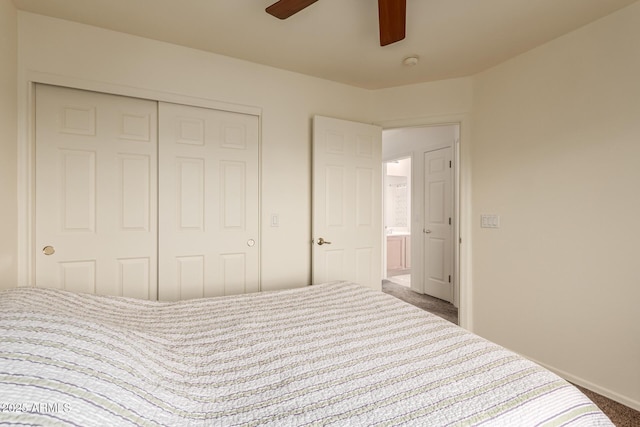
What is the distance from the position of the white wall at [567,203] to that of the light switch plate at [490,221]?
44 mm

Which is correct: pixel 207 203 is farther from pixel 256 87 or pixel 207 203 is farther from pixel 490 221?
pixel 490 221

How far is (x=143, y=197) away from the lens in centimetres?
219

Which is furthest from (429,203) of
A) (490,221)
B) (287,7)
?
(287,7)

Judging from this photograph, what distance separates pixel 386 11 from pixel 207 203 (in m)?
1.74

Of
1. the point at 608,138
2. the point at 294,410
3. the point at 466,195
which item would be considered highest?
the point at 608,138

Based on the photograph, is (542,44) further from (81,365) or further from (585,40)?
(81,365)

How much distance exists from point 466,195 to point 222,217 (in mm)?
2129

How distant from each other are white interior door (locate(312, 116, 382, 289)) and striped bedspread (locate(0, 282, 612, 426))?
1.42 metres

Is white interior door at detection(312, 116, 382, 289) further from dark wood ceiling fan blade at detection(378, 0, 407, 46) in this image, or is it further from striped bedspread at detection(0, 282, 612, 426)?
striped bedspread at detection(0, 282, 612, 426)

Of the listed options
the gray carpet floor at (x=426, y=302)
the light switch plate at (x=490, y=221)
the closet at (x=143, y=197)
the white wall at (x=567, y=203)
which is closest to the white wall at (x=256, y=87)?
the closet at (x=143, y=197)

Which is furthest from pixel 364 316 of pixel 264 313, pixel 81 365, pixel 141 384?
pixel 81 365

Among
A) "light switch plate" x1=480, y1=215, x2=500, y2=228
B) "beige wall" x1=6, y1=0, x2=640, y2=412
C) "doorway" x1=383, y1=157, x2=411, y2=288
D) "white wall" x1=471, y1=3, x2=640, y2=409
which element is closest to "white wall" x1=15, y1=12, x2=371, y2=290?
"beige wall" x1=6, y1=0, x2=640, y2=412

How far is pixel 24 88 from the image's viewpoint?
1.88 metres

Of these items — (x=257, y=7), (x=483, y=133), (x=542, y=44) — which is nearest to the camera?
(x=257, y=7)
